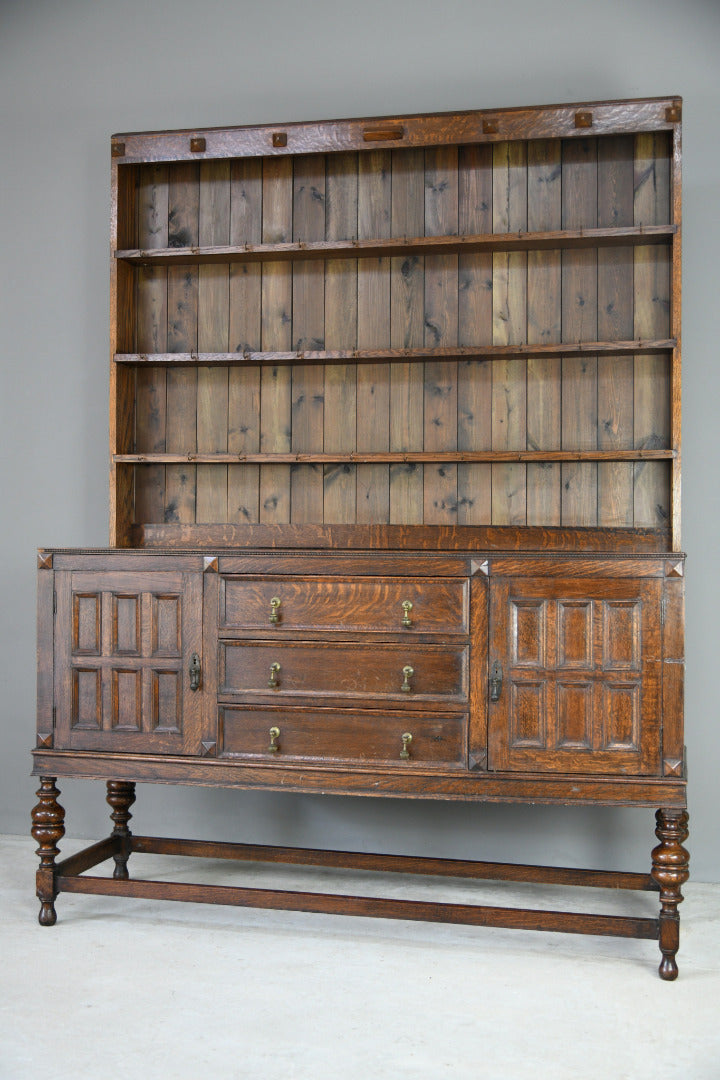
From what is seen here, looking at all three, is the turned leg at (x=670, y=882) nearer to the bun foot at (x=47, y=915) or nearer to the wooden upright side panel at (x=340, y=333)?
the wooden upright side panel at (x=340, y=333)

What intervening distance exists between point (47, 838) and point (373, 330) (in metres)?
2.06

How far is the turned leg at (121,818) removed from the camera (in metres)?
3.47

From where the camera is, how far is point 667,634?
277 cm

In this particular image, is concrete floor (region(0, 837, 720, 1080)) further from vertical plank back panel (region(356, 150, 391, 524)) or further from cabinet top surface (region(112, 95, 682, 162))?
cabinet top surface (region(112, 95, 682, 162))

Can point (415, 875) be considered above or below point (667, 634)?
below

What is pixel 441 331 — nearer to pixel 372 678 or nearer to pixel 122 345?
pixel 122 345

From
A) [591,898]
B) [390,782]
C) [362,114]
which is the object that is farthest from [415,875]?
[362,114]

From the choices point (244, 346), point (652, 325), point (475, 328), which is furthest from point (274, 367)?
point (652, 325)

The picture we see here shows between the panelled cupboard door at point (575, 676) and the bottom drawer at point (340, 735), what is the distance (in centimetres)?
14

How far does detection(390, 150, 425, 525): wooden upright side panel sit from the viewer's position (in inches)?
137

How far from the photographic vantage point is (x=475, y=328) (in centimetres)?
345

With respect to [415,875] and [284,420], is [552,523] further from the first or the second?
[415,875]

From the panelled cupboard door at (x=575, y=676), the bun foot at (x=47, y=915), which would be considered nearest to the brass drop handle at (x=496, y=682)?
the panelled cupboard door at (x=575, y=676)
